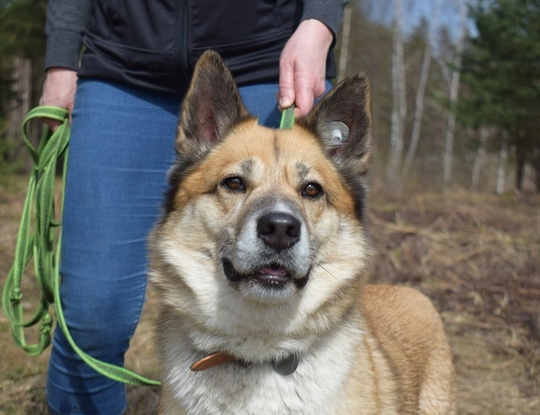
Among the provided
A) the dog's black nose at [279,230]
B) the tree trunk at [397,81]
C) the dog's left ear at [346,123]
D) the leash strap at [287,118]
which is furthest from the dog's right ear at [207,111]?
the tree trunk at [397,81]

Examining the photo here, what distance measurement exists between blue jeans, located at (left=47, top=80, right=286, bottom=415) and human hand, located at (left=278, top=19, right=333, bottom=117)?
219mm

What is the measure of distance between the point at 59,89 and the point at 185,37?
74 cm

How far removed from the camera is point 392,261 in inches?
262

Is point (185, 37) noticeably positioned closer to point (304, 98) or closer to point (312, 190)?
point (304, 98)

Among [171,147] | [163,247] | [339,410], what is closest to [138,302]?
[163,247]

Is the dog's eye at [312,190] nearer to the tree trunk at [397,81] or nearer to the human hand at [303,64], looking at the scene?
the human hand at [303,64]

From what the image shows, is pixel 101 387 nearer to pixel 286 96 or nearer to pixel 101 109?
pixel 101 109

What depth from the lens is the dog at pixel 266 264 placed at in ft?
6.64

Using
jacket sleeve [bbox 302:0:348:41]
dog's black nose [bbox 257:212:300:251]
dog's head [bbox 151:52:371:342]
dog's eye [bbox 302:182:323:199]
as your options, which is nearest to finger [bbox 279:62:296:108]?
dog's head [bbox 151:52:371:342]

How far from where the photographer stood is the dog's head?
6.68 ft

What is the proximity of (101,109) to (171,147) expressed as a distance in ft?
1.18

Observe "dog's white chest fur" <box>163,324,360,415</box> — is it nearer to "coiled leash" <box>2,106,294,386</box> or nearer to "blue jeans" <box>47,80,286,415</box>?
"blue jeans" <box>47,80,286,415</box>

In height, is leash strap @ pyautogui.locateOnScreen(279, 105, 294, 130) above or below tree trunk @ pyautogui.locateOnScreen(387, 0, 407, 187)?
below

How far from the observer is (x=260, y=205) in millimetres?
2102
